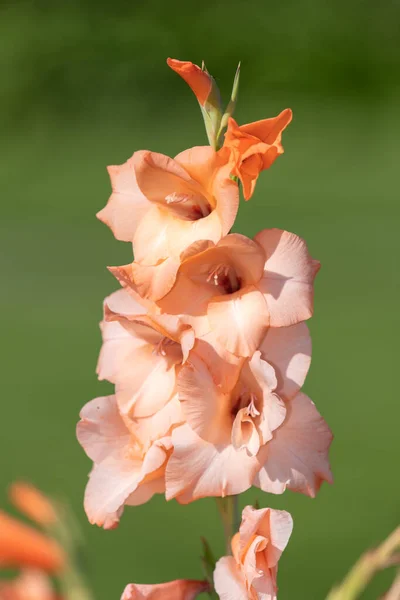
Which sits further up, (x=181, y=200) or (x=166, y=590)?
(x=181, y=200)

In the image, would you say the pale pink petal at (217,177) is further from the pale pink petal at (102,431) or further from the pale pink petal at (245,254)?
the pale pink petal at (102,431)

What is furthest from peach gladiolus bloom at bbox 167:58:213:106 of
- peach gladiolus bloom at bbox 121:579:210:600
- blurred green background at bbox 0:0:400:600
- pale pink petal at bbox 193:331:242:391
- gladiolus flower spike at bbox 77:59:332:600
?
blurred green background at bbox 0:0:400:600

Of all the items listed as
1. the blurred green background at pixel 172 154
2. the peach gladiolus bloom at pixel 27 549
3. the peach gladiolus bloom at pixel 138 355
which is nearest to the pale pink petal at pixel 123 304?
the peach gladiolus bloom at pixel 138 355

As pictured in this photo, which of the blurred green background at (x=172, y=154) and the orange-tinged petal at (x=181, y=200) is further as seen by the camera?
the blurred green background at (x=172, y=154)

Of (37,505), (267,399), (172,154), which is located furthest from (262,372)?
(172,154)

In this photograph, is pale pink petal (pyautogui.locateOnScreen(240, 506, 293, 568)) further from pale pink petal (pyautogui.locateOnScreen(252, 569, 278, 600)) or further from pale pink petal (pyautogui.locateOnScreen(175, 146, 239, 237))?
pale pink petal (pyautogui.locateOnScreen(175, 146, 239, 237))

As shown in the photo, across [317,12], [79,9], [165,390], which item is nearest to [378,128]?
[317,12]

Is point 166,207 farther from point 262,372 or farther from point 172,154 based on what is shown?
point 172,154
